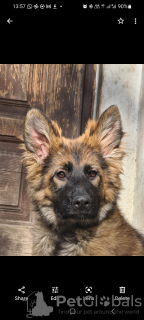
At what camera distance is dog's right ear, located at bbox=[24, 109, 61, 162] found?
3881mm

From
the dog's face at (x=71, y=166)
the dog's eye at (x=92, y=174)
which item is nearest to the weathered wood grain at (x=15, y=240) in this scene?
the dog's face at (x=71, y=166)

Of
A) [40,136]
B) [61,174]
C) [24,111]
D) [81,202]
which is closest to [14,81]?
[24,111]

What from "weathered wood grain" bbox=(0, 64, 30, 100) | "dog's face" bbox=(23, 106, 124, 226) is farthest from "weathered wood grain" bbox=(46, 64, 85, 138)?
"dog's face" bbox=(23, 106, 124, 226)

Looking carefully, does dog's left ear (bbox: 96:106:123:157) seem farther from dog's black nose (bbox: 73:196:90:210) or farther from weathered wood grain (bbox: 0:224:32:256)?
weathered wood grain (bbox: 0:224:32:256)

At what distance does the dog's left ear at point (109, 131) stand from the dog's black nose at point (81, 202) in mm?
775

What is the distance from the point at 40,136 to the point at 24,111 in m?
1.25

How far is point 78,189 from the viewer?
139 inches

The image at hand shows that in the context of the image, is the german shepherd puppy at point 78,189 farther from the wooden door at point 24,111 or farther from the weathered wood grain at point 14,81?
the weathered wood grain at point 14,81

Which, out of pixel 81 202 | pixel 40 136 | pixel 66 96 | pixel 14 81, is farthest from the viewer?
pixel 66 96

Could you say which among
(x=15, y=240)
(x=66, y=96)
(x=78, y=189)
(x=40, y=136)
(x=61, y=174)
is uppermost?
(x=66, y=96)

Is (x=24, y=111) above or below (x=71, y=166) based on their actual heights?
above

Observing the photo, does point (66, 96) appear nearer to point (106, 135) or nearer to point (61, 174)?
point (106, 135)

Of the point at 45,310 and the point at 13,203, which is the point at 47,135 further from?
the point at 45,310
